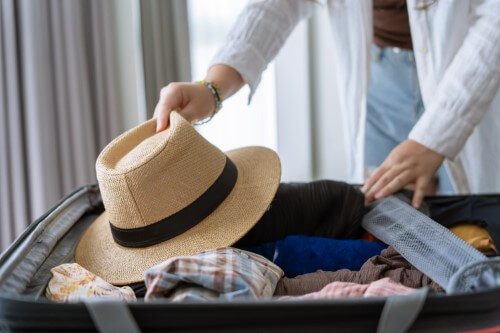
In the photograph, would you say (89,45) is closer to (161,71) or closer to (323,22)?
(161,71)

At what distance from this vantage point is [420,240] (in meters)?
0.73

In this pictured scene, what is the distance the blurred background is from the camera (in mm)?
1845

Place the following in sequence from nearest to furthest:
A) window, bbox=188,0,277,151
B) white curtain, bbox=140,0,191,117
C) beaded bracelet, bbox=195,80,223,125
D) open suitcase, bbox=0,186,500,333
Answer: open suitcase, bbox=0,186,500,333 < beaded bracelet, bbox=195,80,223,125 < white curtain, bbox=140,0,191,117 < window, bbox=188,0,277,151

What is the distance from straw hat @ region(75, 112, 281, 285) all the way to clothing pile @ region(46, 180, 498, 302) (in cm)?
5

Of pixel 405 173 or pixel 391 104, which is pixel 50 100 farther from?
pixel 405 173

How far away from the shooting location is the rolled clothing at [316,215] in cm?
91

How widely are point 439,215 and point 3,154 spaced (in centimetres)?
140

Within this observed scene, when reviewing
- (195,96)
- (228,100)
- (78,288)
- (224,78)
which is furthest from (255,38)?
(228,100)

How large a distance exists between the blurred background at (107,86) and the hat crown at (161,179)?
1130mm

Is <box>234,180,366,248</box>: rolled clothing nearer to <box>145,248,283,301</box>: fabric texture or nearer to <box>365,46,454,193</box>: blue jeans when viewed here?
<box>145,248,283,301</box>: fabric texture

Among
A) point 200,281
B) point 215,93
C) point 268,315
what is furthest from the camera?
point 215,93

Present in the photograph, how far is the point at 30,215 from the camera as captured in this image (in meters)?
1.92

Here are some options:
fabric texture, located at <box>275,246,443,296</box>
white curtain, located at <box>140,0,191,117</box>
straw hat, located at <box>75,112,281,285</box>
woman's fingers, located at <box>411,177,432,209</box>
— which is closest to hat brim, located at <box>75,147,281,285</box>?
straw hat, located at <box>75,112,281,285</box>

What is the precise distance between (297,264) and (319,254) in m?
0.03
